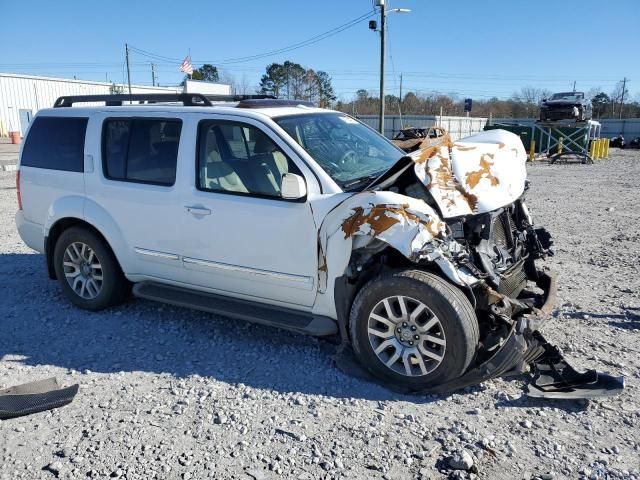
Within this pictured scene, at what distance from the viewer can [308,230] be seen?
3982 mm

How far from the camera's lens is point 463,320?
11.4 ft

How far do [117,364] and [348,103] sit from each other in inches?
1912

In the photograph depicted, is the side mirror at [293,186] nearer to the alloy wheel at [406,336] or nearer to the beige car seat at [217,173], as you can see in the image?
the beige car seat at [217,173]

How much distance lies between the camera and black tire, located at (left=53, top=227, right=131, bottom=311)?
516 cm

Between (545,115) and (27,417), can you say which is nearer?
(27,417)

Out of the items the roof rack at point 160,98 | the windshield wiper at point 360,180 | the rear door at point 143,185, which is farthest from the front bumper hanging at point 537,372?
the roof rack at point 160,98

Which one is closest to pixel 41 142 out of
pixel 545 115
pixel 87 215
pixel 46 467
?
pixel 87 215

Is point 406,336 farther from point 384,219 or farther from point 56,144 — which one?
point 56,144

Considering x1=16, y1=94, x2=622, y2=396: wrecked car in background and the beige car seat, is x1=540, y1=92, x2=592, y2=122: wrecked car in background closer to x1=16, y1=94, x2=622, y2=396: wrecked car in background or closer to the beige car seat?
x1=16, y1=94, x2=622, y2=396: wrecked car in background

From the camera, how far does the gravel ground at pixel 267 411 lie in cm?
302

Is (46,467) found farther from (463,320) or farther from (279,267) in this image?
(463,320)

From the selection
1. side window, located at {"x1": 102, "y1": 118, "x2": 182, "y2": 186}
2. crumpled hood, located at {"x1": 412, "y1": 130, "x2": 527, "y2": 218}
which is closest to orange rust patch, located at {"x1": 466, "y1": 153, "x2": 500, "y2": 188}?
crumpled hood, located at {"x1": 412, "y1": 130, "x2": 527, "y2": 218}

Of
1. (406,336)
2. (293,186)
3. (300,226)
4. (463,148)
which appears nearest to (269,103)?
(293,186)

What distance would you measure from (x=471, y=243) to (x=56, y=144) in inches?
161
